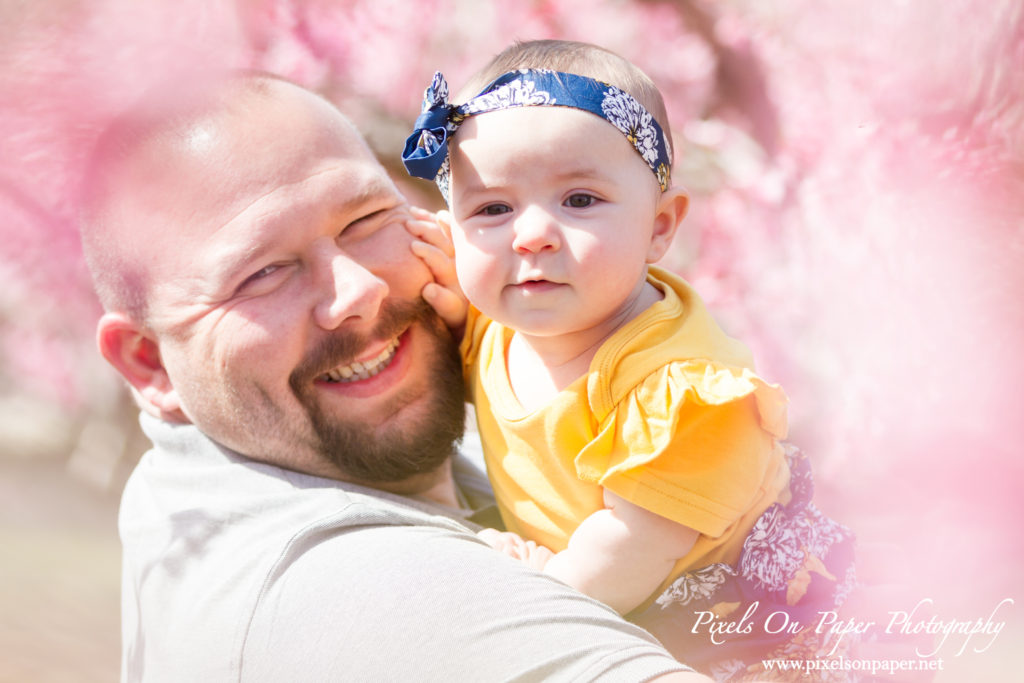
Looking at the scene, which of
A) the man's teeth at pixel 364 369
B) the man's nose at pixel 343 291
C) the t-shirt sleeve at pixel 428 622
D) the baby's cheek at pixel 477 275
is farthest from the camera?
the man's teeth at pixel 364 369

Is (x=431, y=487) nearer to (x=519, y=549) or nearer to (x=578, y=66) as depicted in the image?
(x=519, y=549)

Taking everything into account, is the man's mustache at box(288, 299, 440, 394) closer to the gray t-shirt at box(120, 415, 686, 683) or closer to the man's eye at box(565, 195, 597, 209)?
the gray t-shirt at box(120, 415, 686, 683)

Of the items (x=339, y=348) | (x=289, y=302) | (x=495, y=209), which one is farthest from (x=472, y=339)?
(x=495, y=209)

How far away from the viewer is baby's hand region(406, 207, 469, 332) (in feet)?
7.84

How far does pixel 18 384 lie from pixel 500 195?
10.3ft

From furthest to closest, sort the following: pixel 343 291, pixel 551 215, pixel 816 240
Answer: pixel 816 240
pixel 343 291
pixel 551 215

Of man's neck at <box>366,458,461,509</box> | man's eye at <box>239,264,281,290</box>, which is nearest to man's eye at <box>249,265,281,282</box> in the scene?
man's eye at <box>239,264,281,290</box>

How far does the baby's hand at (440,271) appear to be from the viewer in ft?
7.84

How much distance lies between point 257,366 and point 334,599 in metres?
0.70

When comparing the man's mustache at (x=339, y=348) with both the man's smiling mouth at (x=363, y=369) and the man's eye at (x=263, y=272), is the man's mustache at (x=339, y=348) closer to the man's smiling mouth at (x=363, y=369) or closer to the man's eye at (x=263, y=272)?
the man's smiling mouth at (x=363, y=369)

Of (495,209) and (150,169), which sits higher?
(495,209)

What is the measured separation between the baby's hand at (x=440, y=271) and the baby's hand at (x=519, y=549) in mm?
646

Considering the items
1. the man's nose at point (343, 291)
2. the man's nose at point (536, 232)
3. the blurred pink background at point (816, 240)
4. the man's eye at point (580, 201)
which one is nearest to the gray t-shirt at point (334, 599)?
the man's nose at point (343, 291)

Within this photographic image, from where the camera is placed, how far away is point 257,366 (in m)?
2.20
